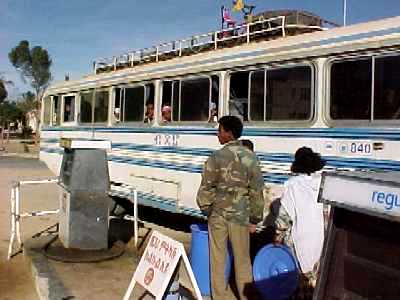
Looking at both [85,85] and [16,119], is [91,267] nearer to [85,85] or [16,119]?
[85,85]

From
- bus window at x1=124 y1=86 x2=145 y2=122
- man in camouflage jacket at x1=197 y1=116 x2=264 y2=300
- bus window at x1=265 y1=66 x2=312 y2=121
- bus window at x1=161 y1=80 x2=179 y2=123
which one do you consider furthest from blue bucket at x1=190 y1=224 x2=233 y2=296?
bus window at x1=124 y1=86 x2=145 y2=122

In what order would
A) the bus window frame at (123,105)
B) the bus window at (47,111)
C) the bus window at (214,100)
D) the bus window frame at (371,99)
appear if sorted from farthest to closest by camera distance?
the bus window at (47,111), the bus window frame at (123,105), the bus window at (214,100), the bus window frame at (371,99)

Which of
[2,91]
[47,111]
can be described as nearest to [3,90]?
[2,91]

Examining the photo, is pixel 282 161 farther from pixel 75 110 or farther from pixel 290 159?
pixel 75 110

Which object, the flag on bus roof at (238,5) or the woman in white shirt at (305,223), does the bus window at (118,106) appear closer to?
the flag on bus roof at (238,5)

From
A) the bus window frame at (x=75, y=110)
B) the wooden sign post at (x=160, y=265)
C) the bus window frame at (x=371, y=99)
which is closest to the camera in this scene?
the wooden sign post at (x=160, y=265)

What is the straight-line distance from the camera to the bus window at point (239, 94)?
7.23 metres

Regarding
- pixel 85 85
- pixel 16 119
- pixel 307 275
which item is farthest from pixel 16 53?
pixel 307 275

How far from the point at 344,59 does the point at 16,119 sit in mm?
58182

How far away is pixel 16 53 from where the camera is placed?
195ft

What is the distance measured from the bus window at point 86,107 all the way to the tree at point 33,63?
4956 centimetres

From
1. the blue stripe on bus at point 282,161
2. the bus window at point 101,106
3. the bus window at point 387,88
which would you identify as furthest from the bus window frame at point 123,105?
the bus window at point 387,88

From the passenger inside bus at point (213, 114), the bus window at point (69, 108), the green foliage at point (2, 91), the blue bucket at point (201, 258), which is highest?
the green foliage at point (2, 91)

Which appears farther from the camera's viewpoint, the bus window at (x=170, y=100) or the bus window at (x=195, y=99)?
the bus window at (x=170, y=100)
